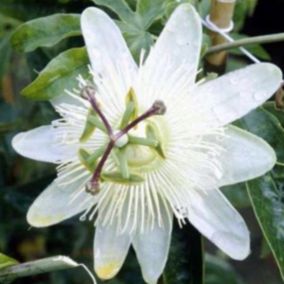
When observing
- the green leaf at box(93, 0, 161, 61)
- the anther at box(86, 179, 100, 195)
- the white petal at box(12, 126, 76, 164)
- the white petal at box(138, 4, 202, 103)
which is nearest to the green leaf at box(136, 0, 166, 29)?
the green leaf at box(93, 0, 161, 61)

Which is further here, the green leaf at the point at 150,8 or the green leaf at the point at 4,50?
the green leaf at the point at 4,50

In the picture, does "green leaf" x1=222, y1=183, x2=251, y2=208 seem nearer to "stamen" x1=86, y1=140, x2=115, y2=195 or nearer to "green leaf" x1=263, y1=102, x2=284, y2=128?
"green leaf" x1=263, y1=102, x2=284, y2=128

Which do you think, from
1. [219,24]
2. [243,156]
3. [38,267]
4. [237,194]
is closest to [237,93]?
[243,156]

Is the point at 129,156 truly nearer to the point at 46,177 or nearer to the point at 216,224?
the point at 216,224

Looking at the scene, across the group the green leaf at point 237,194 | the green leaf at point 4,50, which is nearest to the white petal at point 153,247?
the green leaf at point 237,194

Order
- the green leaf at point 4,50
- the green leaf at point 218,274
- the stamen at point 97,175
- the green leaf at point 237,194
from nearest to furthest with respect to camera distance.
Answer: the stamen at point 97,175
the green leaf at point 237,194
the green leaf at point 4,50
the green leaf at point 218,274

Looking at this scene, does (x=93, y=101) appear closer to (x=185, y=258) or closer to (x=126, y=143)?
(x=126, y=143)

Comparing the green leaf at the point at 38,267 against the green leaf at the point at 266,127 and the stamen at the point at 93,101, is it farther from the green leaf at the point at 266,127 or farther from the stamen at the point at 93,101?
the green leaf at the point at 266,127
